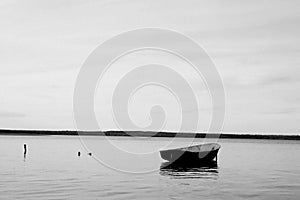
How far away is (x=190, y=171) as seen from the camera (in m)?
Result: 62.4

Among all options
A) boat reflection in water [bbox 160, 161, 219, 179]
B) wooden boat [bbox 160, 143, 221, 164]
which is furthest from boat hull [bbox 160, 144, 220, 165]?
boat reflection in water [bbox 160, 161, 219, 179]

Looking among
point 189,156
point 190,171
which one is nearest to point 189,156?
point 189,156

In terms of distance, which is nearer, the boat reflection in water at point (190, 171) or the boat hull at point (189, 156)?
the boat reflection in water at point (190, 171)

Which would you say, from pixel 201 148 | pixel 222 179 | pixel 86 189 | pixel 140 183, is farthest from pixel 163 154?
pixel 86 189

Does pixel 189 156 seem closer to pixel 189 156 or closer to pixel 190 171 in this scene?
pixel 189 156

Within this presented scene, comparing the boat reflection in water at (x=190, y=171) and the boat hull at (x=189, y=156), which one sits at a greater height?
the boat hull at (x=189, y=156)

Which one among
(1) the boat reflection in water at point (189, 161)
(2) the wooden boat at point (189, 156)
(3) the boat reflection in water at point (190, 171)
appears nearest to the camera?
(3) the boat reflection in water at point (190, 171)

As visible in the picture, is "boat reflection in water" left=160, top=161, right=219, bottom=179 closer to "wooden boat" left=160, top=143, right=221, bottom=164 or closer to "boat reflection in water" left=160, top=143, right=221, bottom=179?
"boat reflection in water" left=160, top=143, right=221, bottom=179

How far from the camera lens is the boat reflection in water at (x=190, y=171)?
184 ft

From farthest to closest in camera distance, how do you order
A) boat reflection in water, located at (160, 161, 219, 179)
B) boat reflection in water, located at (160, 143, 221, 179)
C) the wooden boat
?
the wooden boat < boat reflection in water, located at (160, 143, 221, 179) < boat reflection in water, located at (160, 161, 219, 179)

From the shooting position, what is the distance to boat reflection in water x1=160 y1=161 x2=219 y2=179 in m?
56.0

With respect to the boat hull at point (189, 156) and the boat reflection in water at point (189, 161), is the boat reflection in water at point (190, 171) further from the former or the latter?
the boat hull at point (189, 156)

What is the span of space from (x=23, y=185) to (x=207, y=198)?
17.5 meters

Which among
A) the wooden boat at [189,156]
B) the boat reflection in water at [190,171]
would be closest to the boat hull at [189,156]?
the wooden boat at [189,156]
